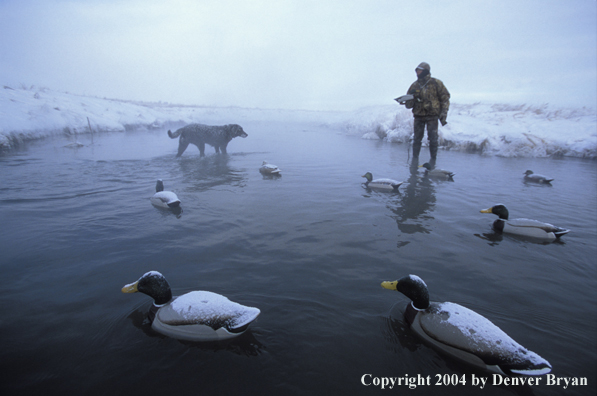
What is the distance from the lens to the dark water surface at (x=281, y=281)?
2.12m

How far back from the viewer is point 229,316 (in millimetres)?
2271

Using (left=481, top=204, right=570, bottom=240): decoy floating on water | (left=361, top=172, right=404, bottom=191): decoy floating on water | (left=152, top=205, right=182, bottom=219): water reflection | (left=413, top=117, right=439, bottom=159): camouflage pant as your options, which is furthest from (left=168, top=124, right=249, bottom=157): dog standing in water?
(left=481, top=204, right=570, bottom=240): decoy floating on water

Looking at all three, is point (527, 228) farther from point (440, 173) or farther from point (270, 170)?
point (270, 170)

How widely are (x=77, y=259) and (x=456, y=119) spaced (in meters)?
21.4

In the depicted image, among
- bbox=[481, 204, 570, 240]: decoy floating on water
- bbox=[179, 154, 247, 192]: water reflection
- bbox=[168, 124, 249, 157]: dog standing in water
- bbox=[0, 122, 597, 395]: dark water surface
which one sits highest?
bbox=[168, 124, 249, 157]: dog standing in water

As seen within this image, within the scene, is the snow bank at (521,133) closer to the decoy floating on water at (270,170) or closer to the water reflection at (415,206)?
the water reflection at (415,206)

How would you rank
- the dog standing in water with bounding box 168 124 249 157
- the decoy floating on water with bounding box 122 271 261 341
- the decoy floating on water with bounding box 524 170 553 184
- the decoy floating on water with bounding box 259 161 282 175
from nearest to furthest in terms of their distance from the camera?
the decoy floating on water with bounding box 122 271 261 341
the decoy floating on water with bounding box 524 170 553 184
the decoy floating on water with bounding box 259 161 282 175
the dog standing in water with bounding box 168 124 249 157

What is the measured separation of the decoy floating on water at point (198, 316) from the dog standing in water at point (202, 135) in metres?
10.6

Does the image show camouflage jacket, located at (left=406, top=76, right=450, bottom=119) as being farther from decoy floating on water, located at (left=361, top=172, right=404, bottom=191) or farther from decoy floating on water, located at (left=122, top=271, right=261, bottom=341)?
decoy floating on water, located at (left=122, top=271, right=261, bottom=341)

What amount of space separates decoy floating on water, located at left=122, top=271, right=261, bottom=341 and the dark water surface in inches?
3.8

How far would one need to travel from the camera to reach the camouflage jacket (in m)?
9.05

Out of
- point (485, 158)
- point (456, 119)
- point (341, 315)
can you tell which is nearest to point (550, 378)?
point (341, 315)

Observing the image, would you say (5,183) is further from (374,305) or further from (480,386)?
(480,386)

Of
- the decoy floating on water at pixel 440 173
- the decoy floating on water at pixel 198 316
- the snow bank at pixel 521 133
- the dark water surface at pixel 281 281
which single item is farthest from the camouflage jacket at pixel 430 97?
the decoy floating on water at pixel 198 316
